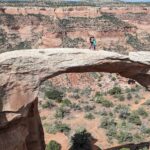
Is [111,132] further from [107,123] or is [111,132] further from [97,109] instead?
[97,109]

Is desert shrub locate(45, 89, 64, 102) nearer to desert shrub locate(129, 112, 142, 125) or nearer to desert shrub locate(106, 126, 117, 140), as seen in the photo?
desert shrub locate(129, 112, 142, 125)

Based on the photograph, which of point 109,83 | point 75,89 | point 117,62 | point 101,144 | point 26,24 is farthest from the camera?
point 26,24

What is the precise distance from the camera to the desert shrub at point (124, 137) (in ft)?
69.5

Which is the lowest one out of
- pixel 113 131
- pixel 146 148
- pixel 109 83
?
pixel 109 83

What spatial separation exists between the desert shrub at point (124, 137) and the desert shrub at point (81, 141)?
4.70 ft

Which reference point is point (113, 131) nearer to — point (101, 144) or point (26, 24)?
point (101, 144)

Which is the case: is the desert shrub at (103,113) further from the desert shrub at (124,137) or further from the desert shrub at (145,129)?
the desert shrub at (124,137)

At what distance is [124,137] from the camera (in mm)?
21406

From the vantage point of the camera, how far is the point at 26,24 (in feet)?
162

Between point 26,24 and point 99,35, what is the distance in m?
8.48

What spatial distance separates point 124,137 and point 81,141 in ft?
8.14

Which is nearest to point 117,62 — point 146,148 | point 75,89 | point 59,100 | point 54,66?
point 54,66

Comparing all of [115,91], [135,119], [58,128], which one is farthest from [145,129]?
[115,91]

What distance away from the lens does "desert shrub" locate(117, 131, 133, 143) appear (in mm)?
21172
